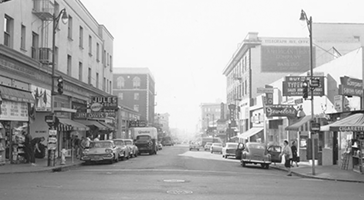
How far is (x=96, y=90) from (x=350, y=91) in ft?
90.4

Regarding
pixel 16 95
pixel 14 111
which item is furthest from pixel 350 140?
pixel 14 111

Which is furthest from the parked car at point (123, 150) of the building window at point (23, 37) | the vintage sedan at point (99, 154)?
the building window at point (23, 37)

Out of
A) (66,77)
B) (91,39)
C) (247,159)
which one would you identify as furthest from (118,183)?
(91,39)

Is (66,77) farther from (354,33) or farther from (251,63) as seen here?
(354,33)

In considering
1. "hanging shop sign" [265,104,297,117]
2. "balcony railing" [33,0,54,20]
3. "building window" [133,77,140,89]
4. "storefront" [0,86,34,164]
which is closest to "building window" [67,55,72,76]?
"balcony railing" [33,0,54,20]

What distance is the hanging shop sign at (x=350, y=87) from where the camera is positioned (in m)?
21.5

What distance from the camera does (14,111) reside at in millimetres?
24391

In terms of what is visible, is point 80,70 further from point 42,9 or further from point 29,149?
point 29,149

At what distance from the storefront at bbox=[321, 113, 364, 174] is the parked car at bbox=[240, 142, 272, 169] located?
13.8 ft

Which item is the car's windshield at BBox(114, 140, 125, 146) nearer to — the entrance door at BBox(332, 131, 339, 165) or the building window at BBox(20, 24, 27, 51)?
the building window at BBox(20, 24, 27, 51)

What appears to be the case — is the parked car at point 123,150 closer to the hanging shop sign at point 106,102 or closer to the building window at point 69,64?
the hanging shop sign at point 106,102

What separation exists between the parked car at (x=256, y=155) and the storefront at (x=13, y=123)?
13.1 meters

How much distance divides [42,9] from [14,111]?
287 inches

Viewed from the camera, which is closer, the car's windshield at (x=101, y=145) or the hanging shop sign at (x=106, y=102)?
the car's windshield at (x=101, y=145)
